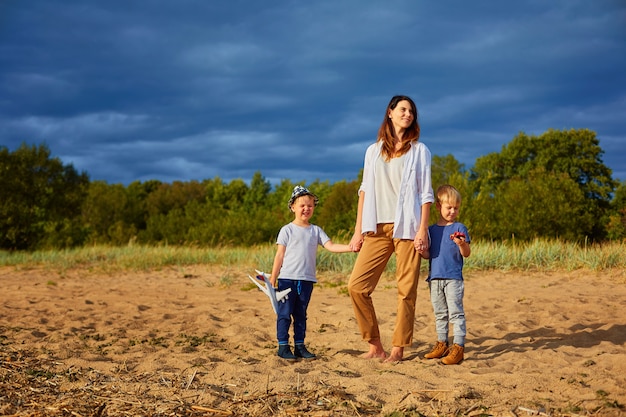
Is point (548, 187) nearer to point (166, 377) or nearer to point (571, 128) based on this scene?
point (571, 128)

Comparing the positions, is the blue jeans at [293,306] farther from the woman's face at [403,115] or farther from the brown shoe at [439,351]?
the woman's face at [403,115]

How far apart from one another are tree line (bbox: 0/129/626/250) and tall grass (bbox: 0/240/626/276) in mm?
3659

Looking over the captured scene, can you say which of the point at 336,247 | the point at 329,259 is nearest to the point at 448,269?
the point at 336,247

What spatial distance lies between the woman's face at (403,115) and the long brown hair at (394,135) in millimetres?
38

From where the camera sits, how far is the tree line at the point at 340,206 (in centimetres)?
2173

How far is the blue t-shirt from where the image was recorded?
202 inches

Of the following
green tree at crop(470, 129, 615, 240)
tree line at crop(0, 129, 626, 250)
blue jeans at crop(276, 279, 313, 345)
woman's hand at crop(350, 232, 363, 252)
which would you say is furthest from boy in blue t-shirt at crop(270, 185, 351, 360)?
green tree at crop(470, 129, 615, 240)

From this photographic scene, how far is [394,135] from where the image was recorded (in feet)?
17.0

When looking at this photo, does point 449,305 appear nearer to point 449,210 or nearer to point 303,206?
point 449,210

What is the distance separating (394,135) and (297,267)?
4.75ft

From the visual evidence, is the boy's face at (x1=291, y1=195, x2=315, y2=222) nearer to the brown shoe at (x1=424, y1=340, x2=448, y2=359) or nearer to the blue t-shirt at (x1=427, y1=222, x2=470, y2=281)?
the blue t-shirt at (x1=427, y1=222, x2=470, y2=281)

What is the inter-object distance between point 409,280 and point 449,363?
84 cm

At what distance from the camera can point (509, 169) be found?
3019 centimetres

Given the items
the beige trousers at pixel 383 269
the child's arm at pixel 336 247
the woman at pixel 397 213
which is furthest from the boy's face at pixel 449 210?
the child's arm at pixel 336 247
